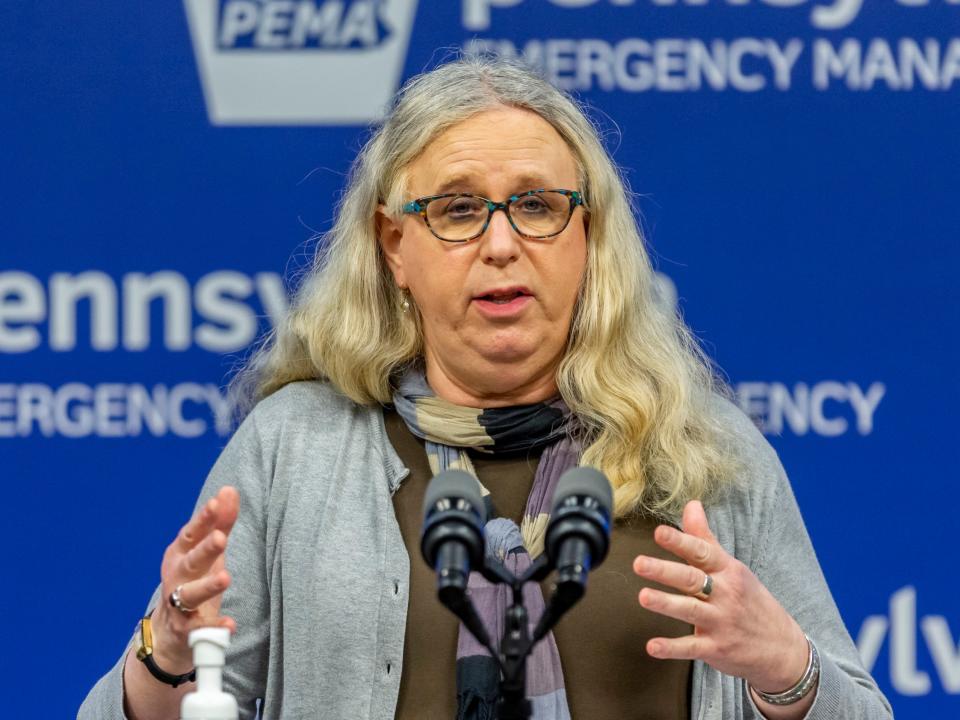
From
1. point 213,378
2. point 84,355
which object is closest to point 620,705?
point 213,378

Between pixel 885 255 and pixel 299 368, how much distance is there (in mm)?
1278

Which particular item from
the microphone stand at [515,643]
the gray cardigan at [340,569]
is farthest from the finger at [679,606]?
the gray cardigan at [340,569]

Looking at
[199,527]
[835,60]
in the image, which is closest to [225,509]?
[199,527]

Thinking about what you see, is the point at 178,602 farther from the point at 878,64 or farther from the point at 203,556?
the point at 878,64

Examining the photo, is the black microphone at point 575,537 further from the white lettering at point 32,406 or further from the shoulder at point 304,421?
the white lettering at point 32,406

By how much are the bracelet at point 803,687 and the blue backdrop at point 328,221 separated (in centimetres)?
107

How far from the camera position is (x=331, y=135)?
2812mm

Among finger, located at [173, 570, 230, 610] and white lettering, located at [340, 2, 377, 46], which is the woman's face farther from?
white lettering, located at [340, 2, 377, 46]

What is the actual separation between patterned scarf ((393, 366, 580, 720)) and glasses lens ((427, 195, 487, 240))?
250 millimetres

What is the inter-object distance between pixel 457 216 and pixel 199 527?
2.17ft

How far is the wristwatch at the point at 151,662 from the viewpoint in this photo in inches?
68.5

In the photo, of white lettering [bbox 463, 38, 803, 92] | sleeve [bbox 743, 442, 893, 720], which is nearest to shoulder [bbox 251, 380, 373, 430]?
sleeve [bbox 743, 442, 893, 720]

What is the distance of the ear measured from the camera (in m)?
2.17

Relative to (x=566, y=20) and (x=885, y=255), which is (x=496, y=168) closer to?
(x=566, y=20)
